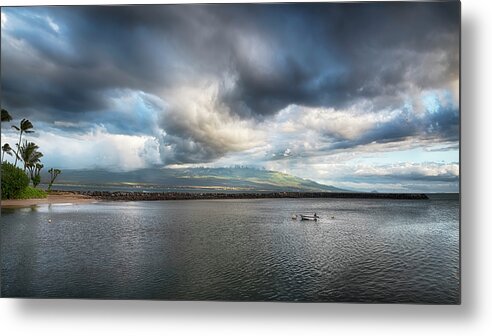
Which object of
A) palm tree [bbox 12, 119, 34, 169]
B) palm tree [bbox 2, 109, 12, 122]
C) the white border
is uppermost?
palm tree [bbox 2, 109, 12, 122]

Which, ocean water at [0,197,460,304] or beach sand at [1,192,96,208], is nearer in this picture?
ocean water at [0,197,460,304]

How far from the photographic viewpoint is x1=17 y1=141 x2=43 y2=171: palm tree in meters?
3.24

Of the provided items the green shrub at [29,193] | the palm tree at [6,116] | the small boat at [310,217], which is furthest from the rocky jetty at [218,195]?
the palm tree at [6,116]

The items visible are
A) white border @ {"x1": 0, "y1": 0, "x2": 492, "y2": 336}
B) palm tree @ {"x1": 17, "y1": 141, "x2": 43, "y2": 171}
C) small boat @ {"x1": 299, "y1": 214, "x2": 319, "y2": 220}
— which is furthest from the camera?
small boat @ {"x1": 299, "y1": 214, "x2": 319, "y2": 220}

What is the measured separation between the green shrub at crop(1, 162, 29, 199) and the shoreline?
0.07 meters

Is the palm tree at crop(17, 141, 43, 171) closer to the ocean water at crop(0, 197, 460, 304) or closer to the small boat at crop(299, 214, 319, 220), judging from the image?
the ocean water at crop(0, 197, 460, 304)

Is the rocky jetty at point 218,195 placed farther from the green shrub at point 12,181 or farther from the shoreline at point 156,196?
the green shrub at point 12,181

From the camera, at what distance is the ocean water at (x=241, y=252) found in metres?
3.07

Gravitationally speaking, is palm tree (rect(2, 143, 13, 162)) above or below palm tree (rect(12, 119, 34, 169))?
below

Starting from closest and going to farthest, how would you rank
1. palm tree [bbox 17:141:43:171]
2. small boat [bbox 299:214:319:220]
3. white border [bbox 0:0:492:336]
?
1. white border [bbox 0:0:492:336]
2. palm tree [bbox 17:141:43:171]
3. small boat [bbox 299:214:319:220]

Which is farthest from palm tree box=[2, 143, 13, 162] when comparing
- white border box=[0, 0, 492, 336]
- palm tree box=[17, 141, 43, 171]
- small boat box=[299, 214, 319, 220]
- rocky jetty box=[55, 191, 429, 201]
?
small boat box=[299, 214, 319, 220]

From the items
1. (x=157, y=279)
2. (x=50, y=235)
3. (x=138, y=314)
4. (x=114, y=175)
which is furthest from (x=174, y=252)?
(x=50, y=235)

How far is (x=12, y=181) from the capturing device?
329 cm

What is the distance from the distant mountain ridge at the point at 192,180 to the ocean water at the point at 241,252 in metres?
0.16
